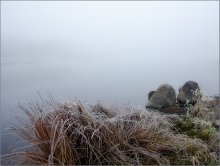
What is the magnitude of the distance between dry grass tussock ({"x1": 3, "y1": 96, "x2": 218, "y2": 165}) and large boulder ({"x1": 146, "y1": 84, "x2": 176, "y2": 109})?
2558 mm

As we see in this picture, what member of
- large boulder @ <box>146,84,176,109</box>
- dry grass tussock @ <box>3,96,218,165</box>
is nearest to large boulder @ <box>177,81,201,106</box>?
large boulder @ <box>146,84,176,109</box>

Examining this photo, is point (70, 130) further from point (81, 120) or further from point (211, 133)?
point (211, 133)

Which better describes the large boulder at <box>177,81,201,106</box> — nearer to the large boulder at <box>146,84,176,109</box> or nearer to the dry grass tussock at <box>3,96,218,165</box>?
the large boulder at <box>146,84,176,109</box>

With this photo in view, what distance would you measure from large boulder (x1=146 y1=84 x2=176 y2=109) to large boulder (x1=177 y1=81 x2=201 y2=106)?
13 cm

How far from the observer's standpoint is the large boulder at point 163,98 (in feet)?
20.7

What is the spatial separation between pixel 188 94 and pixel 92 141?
3.64 m

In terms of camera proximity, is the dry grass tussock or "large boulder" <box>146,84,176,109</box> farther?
"large boulder" <box>146,84,176,109</box>

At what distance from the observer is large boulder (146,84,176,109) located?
6.30 m

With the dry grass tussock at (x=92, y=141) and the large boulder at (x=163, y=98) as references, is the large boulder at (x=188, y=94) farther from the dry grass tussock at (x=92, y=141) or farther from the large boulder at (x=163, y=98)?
the dry grass tussock at (x=92, y=141)

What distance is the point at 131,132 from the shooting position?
3.45 m

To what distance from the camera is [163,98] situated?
633 cm

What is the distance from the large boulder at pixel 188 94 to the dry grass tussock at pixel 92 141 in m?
2.57

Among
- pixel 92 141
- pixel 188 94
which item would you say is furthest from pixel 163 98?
pixel 92 141

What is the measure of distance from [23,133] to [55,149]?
46 cm
